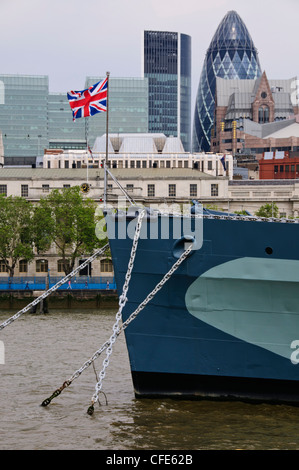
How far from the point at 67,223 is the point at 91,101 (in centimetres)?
5602

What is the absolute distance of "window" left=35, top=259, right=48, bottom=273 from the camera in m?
92.6

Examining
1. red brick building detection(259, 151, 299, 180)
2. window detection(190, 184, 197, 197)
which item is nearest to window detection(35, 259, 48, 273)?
window detection(190, 184, 197, 197)

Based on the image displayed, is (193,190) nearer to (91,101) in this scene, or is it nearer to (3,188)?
(3,188)

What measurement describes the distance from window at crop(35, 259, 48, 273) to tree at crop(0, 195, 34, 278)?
5.80m

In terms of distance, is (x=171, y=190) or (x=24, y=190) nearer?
(x=24, y=190)

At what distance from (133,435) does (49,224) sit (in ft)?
206

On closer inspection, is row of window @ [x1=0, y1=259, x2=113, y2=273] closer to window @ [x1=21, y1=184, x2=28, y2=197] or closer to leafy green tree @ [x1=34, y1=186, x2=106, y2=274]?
leafy green tree @ [x1=34, y1=186, x2=106, y2=274]

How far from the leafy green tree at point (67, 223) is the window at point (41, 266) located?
6.03 metres

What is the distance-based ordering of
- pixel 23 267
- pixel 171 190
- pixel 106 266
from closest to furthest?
pixel 23 267 → pixel 106 266 → pixel 171 190

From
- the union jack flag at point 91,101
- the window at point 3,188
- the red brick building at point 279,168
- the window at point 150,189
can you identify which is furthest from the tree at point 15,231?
the red brick building at point 279,168

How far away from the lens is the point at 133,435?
860 inches

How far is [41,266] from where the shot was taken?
304 feet

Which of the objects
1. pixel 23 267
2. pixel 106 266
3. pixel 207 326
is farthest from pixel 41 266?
pixel 207 326

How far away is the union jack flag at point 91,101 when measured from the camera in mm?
27969
